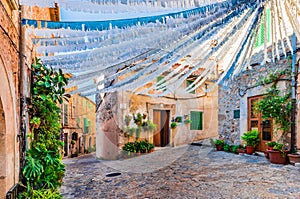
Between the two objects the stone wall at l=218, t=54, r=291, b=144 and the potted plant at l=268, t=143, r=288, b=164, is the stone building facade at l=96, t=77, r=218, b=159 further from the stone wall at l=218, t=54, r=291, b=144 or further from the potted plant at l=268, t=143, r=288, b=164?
the potted plant at l=268, t=143, r=288, b=164

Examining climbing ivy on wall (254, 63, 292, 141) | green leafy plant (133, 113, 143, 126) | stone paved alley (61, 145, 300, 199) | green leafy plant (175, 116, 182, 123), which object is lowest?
stone paved alley (61, 145, 300, 199)

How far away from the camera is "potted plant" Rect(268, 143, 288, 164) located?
514cm

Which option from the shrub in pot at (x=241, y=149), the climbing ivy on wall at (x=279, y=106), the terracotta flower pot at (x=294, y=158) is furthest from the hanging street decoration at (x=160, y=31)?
the shrub in pot at (x=241, y=149)

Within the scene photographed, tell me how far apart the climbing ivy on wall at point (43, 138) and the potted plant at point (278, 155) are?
185 inches

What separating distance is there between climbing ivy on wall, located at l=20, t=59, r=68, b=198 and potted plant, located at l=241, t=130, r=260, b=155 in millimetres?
5531

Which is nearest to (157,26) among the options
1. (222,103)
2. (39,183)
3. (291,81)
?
(39,183)

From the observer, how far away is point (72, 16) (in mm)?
2020

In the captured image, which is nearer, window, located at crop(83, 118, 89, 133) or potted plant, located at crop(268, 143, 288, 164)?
potted plant, located at crop(268, 143, 288, 164)

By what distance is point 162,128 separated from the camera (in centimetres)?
1020

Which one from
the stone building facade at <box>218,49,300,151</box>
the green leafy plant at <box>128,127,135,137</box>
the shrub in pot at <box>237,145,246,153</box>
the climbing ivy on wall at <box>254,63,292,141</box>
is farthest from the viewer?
the green leafy plant at <box>128,127,135,137</box>

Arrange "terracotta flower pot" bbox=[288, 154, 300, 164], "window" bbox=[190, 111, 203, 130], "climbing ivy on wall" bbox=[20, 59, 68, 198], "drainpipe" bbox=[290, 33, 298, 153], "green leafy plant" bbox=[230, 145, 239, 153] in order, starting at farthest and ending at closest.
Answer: "window" bbox=[190, 111, 203, 130] < "green leafy plant" bbox=[230, 145, 239, 153] < "drainpipe" bbox=[290, 33, 298, 153] < "terracotta flower pot" bbox=[288, 154, 300, 164] < "climbing ivy on wall" bbox=[20, 59, 68, 198]

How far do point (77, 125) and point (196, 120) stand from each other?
20.3ft

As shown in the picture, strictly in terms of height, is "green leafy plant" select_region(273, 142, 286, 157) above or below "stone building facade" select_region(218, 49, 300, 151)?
below

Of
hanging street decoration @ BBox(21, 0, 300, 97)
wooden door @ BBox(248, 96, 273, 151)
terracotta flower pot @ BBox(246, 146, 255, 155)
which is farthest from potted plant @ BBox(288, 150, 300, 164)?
hanging street decoration @ BBox(21, 0, 300, 97)
